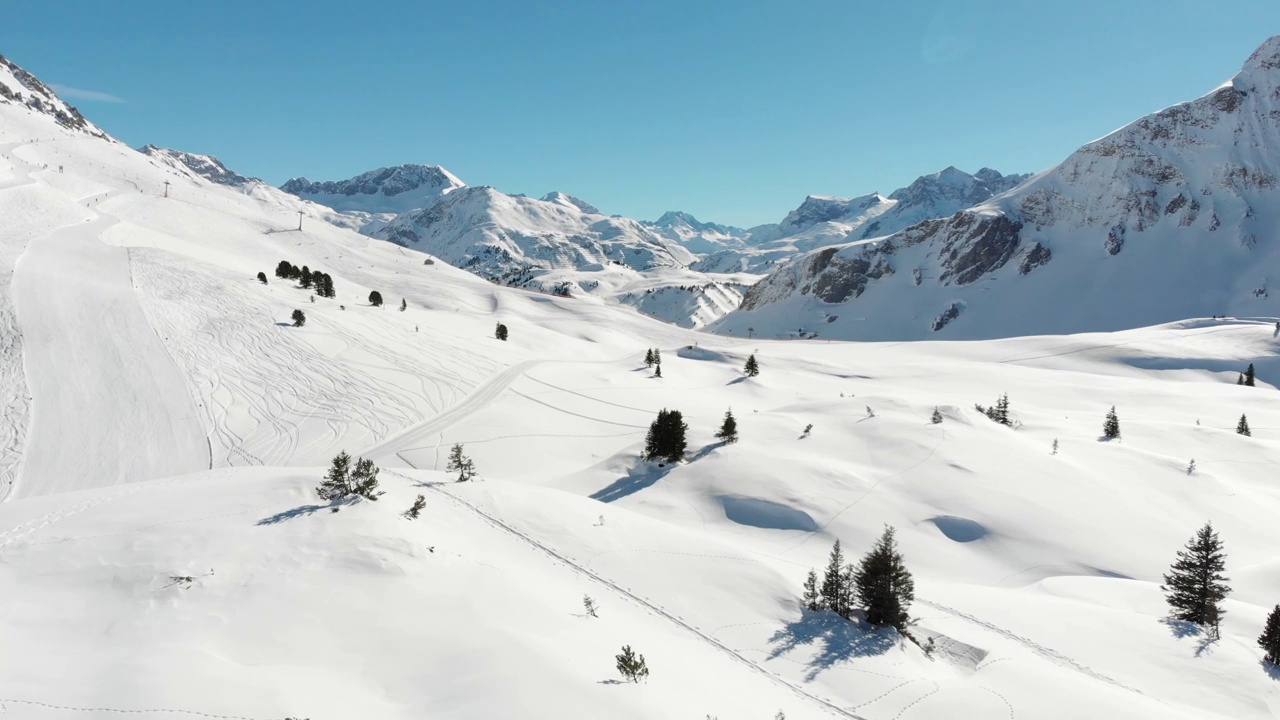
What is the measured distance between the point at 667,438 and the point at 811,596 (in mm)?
13528

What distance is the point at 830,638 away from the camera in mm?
12578

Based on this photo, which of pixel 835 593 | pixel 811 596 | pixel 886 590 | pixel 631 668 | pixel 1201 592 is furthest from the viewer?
pixel 1201 592

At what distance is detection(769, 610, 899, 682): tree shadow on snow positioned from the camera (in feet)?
39.0

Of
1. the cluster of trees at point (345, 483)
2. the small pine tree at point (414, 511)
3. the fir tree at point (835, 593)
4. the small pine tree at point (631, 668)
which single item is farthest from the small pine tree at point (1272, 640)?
the cluster of trees at point (345, 483)

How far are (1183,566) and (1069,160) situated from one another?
631ft

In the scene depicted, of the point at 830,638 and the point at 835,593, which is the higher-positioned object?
the point at 835,593

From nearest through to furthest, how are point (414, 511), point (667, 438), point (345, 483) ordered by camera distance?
point (414, 511)
point (345, 483)
point (667, 438)

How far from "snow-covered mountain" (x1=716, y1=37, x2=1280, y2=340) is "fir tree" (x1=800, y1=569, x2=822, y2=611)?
137 meters

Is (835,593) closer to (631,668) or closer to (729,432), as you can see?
(631,668)

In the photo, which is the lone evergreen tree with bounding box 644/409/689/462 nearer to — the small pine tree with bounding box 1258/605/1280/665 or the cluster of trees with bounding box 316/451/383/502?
the cluster of trees with bounding box 316/451/383/502

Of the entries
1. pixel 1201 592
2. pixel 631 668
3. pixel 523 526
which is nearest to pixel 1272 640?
pixel 1201 592

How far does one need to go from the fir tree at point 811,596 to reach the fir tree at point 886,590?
3.17 ft

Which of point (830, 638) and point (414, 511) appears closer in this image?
point (830, 638)

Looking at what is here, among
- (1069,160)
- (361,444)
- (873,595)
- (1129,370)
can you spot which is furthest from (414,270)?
(1069,160)
